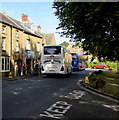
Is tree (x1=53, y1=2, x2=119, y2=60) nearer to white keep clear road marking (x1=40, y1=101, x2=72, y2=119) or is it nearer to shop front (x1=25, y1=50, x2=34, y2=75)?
white keep clear road marking (x1=40, y1=101, x2=72, y2=119)

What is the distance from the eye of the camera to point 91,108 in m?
6.55

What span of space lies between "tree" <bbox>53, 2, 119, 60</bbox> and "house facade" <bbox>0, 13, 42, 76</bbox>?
13.0 meters

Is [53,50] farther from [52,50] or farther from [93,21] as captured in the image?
[93,21]

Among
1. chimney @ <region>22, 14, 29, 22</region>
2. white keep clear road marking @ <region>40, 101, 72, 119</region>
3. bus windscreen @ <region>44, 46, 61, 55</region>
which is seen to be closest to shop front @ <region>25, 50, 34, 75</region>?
chimney @ <region>22, 14, 29, 22</region>

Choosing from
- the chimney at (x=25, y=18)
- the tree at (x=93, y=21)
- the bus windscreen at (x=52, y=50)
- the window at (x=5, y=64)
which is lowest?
the window at (x=5, y=64)

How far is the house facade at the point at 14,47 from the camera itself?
24.2 meters

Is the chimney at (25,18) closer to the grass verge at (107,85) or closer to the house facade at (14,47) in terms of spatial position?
the house facade at (14,47)

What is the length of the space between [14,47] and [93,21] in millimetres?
18698

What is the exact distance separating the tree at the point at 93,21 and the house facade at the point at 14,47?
42.7 ft

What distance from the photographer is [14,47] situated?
26.5 metres

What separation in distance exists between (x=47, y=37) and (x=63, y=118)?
46566 millimetres

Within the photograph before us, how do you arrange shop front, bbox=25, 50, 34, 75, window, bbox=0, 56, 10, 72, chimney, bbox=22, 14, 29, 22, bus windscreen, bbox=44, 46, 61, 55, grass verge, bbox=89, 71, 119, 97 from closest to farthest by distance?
grass verge, bbox=89, 71, 119, 97
bus windscreen, bbox=44, 46, 61, 55
window, bbox=0, 56, 10, 72
shop front, bbox=25, 50, 34, 75
chimney, bbox=22, 14, 29, 22

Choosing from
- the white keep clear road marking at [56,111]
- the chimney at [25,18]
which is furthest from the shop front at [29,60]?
the white keep clear road marking at [56,111]

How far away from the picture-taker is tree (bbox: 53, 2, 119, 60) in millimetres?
9125
